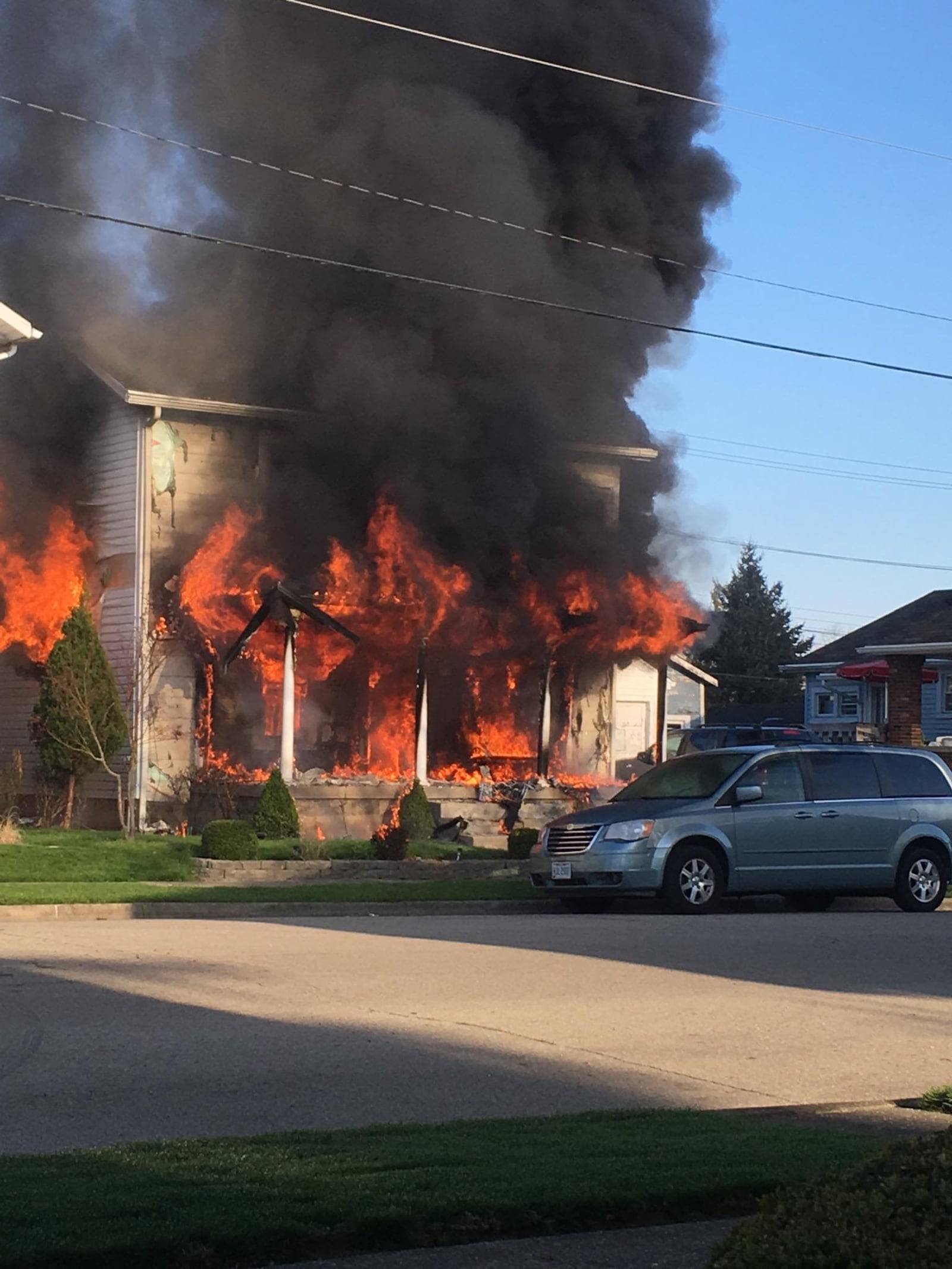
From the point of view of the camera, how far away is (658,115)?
29766 millimetres

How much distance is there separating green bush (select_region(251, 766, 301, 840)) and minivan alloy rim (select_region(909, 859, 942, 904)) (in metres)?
8.50

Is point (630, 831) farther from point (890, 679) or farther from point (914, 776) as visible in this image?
point (890, 679)

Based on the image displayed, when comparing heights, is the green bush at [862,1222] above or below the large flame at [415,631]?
below

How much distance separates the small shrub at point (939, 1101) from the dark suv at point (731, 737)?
1554 centimetres

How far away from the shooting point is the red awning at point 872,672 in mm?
42344

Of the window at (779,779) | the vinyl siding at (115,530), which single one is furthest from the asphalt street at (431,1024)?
the vinyl siding at (115,530)

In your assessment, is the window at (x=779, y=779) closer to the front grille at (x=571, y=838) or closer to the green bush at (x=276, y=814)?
the front grille at (x=571, y=838)

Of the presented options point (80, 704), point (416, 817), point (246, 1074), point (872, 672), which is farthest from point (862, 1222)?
point (872, 672)

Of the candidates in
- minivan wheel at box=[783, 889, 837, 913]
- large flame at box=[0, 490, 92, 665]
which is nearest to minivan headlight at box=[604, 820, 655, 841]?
minivan wheel at box=[783, 889, 837, 913]

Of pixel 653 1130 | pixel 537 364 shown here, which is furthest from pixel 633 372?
pixel 653 1130

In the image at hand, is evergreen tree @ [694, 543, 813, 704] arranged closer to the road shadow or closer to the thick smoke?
the thick smoke

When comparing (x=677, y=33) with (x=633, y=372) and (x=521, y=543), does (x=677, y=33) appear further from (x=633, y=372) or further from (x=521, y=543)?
(x=521, y=543)

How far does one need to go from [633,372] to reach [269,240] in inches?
269

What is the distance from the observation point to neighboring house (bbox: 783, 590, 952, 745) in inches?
1278
